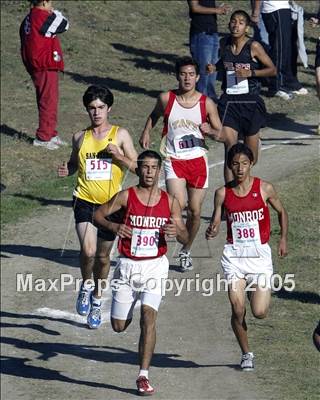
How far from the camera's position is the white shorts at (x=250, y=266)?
1212 cm

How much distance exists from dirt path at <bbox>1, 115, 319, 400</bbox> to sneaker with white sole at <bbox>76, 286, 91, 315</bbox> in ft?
1.31

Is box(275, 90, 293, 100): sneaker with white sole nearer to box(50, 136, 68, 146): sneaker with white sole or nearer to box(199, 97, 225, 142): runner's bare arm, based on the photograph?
box(50, 136, 68, 146): sneaker with white sole

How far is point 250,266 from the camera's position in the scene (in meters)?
12.1

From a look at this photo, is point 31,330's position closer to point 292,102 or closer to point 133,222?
point 133,222

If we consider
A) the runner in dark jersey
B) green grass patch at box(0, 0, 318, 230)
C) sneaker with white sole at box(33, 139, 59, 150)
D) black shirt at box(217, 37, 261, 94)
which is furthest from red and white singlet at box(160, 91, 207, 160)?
sneaker with white sole at box(33, 139, 59, 150)

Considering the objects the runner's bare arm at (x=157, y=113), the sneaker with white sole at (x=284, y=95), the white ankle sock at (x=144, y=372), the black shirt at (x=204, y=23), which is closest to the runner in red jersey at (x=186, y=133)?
the runner's bare arm at (x=157, y=113)

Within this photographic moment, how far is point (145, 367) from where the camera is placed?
1211cm

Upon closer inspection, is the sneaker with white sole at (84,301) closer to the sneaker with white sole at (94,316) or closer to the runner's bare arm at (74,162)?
the sneaker with white sole at (94,316)

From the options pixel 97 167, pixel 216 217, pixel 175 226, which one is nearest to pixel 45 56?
pixel 97 167

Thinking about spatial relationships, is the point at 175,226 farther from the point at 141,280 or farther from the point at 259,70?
the point at 259,70

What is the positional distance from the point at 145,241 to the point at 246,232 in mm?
928

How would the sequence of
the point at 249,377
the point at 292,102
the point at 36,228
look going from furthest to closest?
the point at 292,102, the point at 36,228, the point at 249,377

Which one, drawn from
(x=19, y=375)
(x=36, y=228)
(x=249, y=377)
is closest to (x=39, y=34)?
(x=36, y=228)

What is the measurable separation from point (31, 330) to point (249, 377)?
10.3 ft
